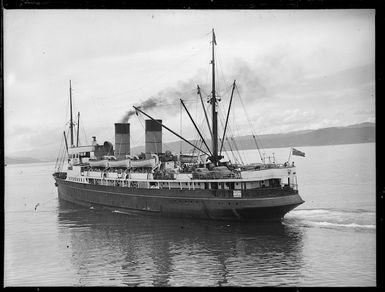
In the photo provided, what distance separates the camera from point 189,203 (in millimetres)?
32562

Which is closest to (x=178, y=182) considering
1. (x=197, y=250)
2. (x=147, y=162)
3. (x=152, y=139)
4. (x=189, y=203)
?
(x=189, y=203)

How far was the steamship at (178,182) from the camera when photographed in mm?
30125

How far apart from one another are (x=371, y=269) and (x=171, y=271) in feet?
30.0

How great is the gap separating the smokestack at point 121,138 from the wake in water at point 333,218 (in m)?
17.2

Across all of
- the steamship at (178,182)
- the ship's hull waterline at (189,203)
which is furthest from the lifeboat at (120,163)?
the ship's hull waterline at (189,203)

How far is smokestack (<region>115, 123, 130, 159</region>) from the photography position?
41.5 m

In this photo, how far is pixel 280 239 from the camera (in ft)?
87.0

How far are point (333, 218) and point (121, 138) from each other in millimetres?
20643

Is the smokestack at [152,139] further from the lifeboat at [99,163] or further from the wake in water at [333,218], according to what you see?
the wake in water at [333,218]

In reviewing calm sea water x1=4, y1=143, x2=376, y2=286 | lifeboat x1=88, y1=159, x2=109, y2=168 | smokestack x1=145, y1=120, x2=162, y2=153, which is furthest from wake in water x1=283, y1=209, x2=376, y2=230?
lifeboat x1=88, y1=159, x2=109, y2=168

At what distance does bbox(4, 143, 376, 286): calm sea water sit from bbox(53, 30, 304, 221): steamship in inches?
43.5

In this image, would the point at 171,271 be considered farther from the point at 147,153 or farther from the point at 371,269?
the point at 147,153

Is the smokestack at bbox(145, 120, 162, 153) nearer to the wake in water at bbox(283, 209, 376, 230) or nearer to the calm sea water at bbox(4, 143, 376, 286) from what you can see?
the calm sea water at bbox(4, 143, 376, 286)
